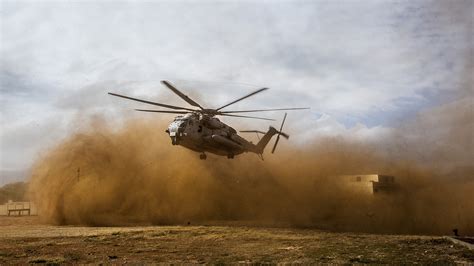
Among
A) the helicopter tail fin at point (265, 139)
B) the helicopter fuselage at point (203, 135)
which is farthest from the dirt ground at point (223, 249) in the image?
the helicopter tail fin at point (265, 139)

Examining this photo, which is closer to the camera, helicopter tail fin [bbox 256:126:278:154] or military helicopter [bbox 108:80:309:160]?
military helicopter [bbox 108:80:309:160]

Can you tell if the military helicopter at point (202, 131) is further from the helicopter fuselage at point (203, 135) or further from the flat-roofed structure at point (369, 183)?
the flat-roofed structure at point (369, 183)

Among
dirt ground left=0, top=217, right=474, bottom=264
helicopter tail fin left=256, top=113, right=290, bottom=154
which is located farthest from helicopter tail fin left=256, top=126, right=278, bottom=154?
dirt ground left=0, top=217, right=474, bottom=264

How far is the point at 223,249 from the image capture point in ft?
57.9

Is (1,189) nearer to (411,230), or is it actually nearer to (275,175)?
(275,175)

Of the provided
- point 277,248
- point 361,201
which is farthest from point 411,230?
point 277,248

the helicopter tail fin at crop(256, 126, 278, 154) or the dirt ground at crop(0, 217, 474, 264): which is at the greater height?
the helicopter tail fin at crop(256, 126, 278, 154)

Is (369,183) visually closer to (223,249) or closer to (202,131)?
(202,131)

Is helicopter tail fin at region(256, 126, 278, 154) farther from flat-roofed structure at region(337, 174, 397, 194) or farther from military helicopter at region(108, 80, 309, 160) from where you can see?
flat-roofed structure at region(337, 174, 397, 194)

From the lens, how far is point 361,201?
41031 mm

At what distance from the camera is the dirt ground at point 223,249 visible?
15.0m

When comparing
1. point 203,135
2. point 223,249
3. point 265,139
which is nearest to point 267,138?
point 265,139

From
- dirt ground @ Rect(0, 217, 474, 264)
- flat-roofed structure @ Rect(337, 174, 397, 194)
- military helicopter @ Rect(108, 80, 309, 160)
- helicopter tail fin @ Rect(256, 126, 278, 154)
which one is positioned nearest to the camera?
dirt ground @ Rect(0, 217, 474, 264)

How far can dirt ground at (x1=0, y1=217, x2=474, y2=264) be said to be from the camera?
15.0 metres
